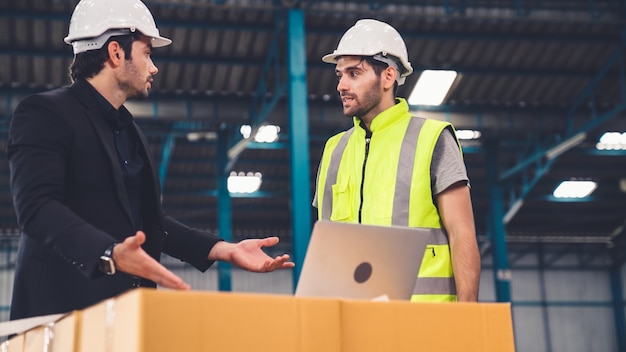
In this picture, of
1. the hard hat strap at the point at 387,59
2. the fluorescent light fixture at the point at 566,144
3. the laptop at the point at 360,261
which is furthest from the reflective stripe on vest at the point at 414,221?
the fluorescent light fixture at the point at 566,144

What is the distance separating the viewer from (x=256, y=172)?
74.6ft

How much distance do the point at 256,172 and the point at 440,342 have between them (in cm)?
2047

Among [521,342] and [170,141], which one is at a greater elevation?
[170,141]

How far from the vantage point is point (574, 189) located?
24281 millimetres

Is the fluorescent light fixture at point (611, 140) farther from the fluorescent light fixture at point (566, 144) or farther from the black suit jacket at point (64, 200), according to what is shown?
the black suit jacket at point (64, 200)

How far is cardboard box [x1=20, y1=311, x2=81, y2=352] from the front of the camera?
86.4 inches

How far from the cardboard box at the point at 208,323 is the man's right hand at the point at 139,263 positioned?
27cm

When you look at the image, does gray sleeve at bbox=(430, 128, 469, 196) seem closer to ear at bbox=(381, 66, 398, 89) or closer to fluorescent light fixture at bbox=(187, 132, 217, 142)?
ear at bbox=(381, 66, 398, 89)

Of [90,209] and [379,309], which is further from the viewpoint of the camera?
[90,209]

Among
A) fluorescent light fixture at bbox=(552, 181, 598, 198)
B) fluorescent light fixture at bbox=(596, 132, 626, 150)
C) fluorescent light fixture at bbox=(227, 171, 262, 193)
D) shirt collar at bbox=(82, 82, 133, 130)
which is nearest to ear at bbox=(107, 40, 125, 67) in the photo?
shirt collar at bbox=(82, 82, 133, 130)

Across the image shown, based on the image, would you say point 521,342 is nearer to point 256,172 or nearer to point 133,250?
point 256,172

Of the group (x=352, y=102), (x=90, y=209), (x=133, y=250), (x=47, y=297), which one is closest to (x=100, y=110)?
(x=90, y=209)

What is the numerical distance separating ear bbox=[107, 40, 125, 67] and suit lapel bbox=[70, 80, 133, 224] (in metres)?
0.13

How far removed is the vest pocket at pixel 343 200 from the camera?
4086 millimetres
